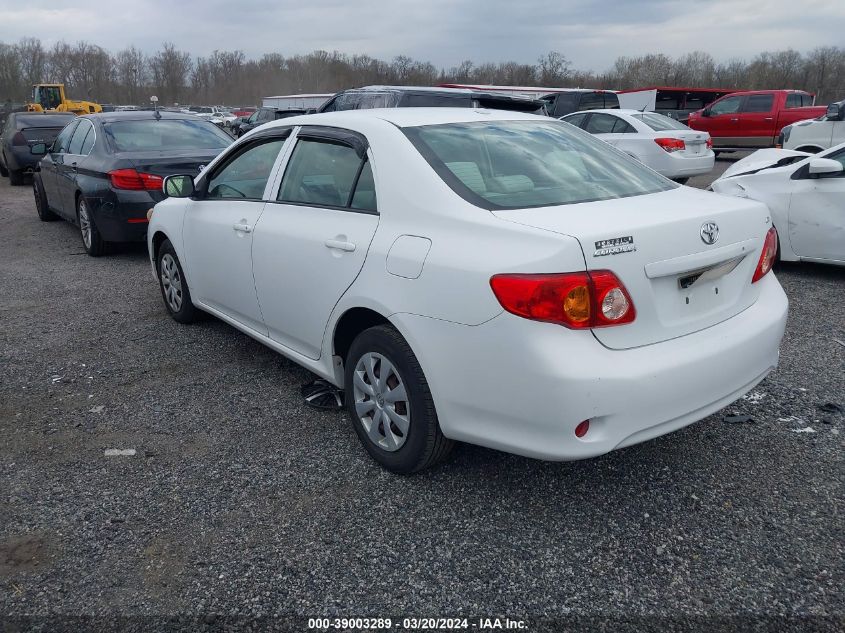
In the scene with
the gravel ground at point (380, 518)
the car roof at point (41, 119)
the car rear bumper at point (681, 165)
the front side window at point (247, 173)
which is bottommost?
the gravel ground at point (380, 518)

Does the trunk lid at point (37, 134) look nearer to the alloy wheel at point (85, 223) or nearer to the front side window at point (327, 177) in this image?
the alloy wheel at point (85, 223)

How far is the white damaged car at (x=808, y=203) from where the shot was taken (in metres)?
6.36

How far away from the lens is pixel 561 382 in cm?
247

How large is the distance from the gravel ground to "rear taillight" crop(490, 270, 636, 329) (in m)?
0.92

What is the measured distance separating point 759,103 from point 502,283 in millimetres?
19354

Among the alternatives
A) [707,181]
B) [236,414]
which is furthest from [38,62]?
[236,414]

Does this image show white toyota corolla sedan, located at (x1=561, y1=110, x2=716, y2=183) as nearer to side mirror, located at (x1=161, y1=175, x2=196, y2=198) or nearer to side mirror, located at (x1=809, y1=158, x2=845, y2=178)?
side mirror, located at (x1=809, y1=158, x2=845, y2=178)

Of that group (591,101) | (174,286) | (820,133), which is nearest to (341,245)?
(174,286)

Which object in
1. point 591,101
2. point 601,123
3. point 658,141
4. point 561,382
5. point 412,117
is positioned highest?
point 591,101

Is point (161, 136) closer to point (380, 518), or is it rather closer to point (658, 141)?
point (380, 518)

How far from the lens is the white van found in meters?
13.0

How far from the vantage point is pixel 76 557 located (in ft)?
8.97

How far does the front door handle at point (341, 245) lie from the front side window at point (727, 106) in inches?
745

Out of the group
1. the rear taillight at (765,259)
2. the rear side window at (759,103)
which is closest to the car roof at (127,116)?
the rear taillight at (765,259)
